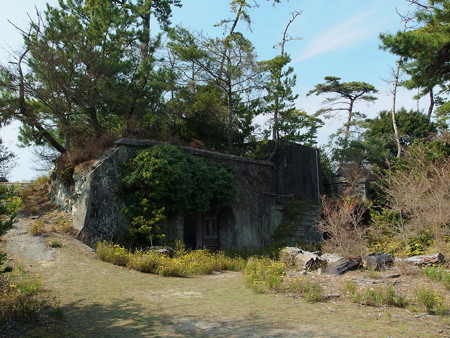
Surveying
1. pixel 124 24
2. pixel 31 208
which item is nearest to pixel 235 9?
pixel 124 24

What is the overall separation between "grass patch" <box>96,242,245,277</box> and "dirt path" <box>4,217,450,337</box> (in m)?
0.39

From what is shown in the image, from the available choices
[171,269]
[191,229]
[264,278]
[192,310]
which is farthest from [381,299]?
[191,229]

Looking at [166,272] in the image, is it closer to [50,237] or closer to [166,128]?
[50,237]

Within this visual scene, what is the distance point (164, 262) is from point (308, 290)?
3.88 metres

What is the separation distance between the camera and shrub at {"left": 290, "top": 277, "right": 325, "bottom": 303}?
6379mm

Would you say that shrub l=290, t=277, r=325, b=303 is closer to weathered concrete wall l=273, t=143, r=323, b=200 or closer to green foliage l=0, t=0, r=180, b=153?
green foliage l=0, t=0, r=180, b=153

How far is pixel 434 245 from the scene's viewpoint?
10.7 m

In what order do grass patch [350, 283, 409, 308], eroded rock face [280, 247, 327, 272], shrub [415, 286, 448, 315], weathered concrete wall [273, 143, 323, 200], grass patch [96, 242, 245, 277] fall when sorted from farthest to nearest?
weathered concrete wall [273, 143, 323, 200] → eroded rock face [280, 247, 327, 272] → grass patch [96, 242, 245, 277] → grass patch [350, 283, 409, 308] → shrub [415, 286, 448, 315]

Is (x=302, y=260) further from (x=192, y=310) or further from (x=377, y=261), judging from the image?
(x=192, y=310)

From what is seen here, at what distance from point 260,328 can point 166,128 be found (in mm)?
12435

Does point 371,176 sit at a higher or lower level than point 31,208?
higher

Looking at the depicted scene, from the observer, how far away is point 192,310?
237 inches

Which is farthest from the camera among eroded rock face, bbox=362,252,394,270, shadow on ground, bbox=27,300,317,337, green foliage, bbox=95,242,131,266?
green foliage, bbox=95,242,131,266

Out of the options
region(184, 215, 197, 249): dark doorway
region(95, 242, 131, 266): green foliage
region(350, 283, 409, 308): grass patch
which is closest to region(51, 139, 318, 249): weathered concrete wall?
region(184, 215, 197, 249): dark doorway
